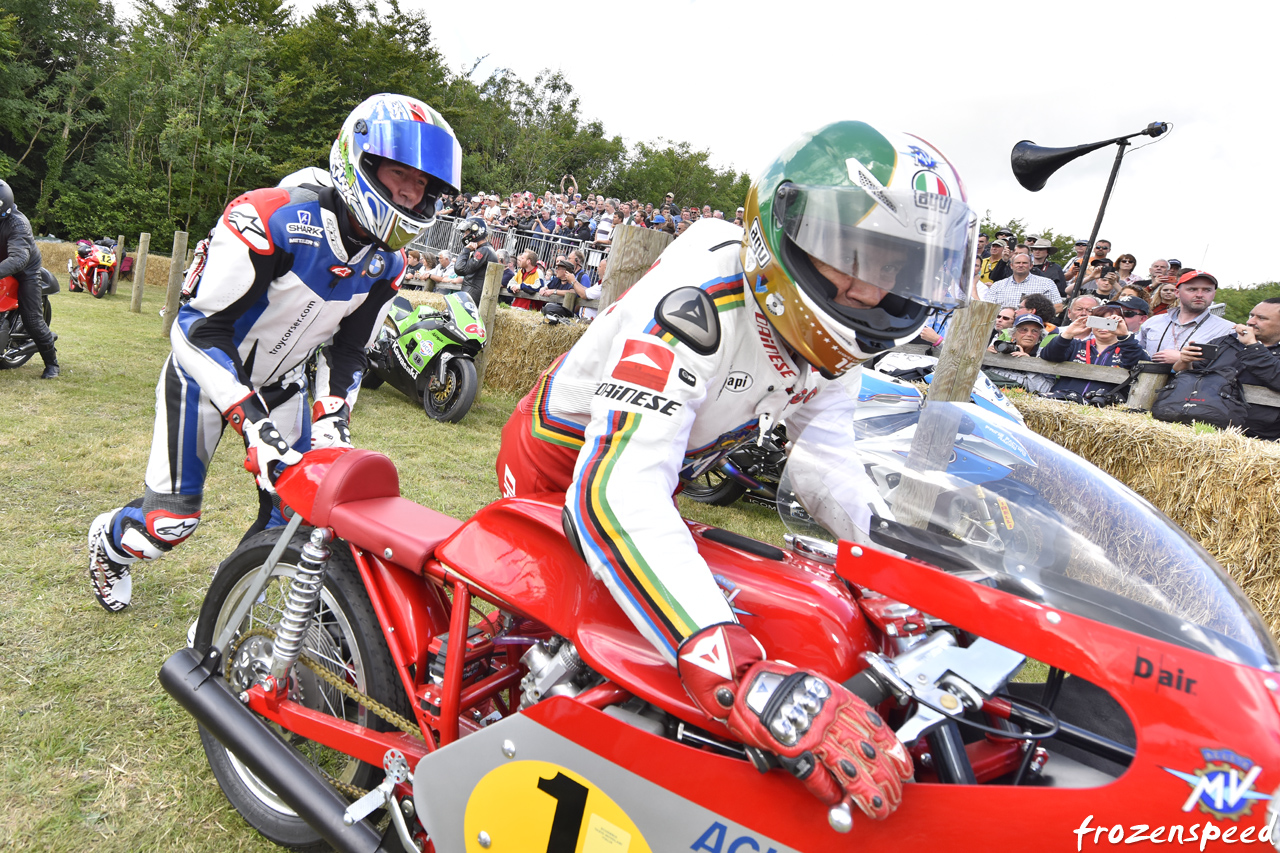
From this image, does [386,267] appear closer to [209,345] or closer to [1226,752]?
[209,345]

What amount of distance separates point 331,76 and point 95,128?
10186mm

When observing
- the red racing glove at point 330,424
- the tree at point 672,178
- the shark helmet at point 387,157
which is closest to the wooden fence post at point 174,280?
the red racing glove at point 330,424

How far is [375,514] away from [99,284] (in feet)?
59.9

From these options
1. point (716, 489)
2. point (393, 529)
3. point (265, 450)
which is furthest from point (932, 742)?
point (716, 489)

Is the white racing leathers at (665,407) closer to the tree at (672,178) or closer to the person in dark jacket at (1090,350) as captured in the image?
the person in dark jacket at (1090,350)

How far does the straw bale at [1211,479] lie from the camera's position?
455cm

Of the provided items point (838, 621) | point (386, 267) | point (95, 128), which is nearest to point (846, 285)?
point (838, 621)

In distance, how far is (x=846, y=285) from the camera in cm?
158

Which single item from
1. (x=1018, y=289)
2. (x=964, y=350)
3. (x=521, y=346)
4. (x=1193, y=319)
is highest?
(x=1018, y=289)

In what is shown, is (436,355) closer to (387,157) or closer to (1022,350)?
(387,157)

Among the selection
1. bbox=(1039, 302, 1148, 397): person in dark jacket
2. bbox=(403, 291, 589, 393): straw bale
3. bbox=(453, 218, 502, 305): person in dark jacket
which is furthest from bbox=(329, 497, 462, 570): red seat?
bbox=(453, 218, 502, 305): person in dark jacket

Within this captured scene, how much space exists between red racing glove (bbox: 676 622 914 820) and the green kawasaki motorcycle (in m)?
6.74

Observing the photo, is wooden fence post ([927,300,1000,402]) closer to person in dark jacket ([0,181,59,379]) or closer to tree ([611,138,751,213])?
person in dark jacket ([0,181,59,379])

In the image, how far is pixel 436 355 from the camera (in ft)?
25.8
